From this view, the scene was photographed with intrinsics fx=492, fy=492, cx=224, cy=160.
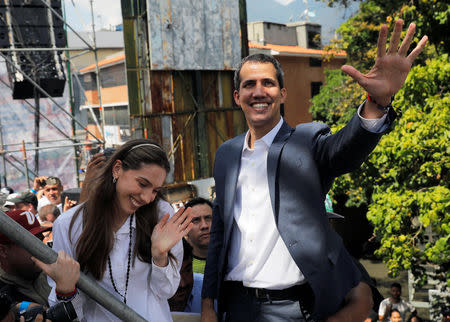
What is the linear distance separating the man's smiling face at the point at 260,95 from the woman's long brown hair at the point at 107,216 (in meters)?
0.47

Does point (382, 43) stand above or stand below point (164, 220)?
above

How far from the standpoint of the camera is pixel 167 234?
2.13 metres

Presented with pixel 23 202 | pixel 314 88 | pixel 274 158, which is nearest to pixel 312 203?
pixel 274 158

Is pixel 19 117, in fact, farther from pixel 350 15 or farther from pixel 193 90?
pixel 350 15

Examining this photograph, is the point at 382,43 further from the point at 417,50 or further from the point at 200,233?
the point at 200,233

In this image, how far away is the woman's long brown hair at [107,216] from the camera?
2.14 meters

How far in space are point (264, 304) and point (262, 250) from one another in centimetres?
22

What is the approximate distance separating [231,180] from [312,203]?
40 centimetres

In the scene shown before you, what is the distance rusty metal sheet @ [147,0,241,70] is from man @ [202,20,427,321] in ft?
40.1

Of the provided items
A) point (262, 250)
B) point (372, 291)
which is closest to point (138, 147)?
point (262, 250)

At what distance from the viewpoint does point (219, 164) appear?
2.30 meters

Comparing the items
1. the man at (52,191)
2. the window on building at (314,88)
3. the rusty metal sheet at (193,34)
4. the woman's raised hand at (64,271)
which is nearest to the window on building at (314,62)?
the window on building at (314,88)

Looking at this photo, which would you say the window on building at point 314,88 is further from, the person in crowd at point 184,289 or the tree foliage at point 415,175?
the person in crowd at point 184,289

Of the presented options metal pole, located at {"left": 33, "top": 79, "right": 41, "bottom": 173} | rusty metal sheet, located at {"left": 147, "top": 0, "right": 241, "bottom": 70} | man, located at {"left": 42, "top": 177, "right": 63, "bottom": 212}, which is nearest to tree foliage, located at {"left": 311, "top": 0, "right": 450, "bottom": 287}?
man, located at {"left": 42, "top": 177, "right": 63, "bottom": 212}
